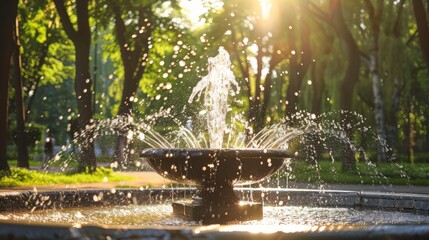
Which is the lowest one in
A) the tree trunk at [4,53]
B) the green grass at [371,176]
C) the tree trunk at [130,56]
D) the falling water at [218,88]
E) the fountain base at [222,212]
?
the fountain base at [222,212]

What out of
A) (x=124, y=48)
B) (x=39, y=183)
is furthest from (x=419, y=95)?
(x=39, y=183)

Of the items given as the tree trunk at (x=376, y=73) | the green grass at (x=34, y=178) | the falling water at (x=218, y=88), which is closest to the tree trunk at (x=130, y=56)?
the green grass at (x=34, y=178)

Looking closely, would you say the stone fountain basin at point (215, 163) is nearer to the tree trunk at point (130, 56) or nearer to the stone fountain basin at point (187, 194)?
the stone fountain basin at point (187, 194)

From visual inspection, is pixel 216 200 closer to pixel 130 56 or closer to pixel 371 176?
pixel 371 176

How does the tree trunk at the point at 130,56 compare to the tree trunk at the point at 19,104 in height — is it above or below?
above

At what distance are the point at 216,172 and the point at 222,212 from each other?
0.51m

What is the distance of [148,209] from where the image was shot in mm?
8797

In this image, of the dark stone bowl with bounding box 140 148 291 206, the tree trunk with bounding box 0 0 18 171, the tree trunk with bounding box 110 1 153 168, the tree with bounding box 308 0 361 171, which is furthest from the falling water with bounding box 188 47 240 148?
the tree trunk with bounding box 110 1 153 168

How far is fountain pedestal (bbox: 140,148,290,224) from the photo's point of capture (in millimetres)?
7116

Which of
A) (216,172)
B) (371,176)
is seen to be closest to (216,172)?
(216,172)

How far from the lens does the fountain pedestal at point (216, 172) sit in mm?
7116

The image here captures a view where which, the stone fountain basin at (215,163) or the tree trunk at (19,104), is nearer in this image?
the stone fountain basin at (215,163)

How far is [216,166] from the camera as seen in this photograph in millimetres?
7305

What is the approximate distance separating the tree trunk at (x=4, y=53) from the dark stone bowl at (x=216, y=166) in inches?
364
